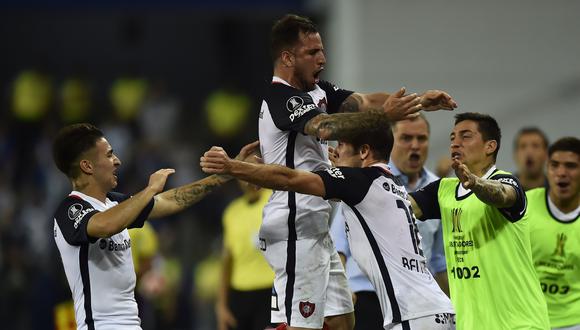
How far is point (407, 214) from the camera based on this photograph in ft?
23.5

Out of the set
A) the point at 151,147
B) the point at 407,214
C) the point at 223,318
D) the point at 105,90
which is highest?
the point at 105,90

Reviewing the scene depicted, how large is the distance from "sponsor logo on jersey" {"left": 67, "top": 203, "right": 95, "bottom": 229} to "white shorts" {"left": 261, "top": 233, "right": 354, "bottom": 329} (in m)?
1.22

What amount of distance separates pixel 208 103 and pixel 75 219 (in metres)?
14.9

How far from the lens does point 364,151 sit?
23.8 ft

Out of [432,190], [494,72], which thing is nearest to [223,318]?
[432,190]

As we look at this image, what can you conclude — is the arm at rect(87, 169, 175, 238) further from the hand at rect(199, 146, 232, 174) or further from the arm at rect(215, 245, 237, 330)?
the arm at rect(215, 245, 237, 330)

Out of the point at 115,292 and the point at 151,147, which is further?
the point at 151,147

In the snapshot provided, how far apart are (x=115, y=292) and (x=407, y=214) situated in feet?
6.42

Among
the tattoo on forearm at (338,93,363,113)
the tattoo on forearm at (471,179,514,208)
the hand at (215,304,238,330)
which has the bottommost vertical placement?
the hand at (215,304,238,330)

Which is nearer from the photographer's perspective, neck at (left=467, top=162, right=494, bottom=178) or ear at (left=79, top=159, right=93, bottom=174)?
ear at (left=79, top=159, right=93, bottom=174)

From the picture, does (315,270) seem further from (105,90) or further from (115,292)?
(105,90)

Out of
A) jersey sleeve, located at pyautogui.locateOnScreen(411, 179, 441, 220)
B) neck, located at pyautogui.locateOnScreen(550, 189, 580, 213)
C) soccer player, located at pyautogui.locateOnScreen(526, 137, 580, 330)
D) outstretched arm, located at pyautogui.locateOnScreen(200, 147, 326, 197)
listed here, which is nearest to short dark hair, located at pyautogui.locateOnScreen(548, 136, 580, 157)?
soccer player, located at pyautogui.locateOnScreen(526, 137, 580, 330)

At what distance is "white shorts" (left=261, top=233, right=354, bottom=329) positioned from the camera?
287 inches

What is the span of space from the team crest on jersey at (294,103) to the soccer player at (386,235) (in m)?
0.38
